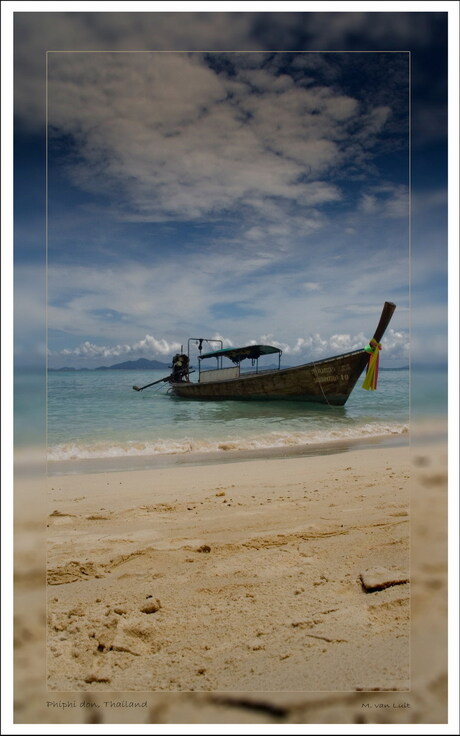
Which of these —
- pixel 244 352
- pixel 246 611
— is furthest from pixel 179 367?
pixel 246 611

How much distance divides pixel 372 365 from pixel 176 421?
275cm

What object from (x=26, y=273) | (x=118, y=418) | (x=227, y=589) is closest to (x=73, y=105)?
(x=26, y=273)

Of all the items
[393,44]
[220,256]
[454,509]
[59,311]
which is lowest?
[454,509]

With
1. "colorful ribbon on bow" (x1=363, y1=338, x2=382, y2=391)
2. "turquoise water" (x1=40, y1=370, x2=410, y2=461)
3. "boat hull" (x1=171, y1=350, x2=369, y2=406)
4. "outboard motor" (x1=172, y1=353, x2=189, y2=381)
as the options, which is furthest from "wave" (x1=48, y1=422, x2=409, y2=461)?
"colorful ribbon on bow" (x1=363, y1=338, x2=382, y2=391)

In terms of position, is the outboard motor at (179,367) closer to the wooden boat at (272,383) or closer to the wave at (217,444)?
the wooden boat at (272,383)

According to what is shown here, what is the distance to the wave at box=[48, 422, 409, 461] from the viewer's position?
156 inches

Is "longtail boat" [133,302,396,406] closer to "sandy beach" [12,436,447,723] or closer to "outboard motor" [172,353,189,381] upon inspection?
"outboard motor" [172,353,189,381]

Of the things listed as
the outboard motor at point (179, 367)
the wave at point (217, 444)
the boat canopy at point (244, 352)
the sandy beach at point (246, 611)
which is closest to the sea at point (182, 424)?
the wave at point (217, 444)

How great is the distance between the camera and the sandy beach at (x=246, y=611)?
160cm

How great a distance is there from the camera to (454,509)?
2.03 meters

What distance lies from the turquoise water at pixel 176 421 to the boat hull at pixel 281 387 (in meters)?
0.10

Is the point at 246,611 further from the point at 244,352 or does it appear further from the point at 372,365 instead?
the point at 244,352

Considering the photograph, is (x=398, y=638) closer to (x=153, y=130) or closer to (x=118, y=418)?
(x=153, y=130)

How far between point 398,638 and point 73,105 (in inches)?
109
